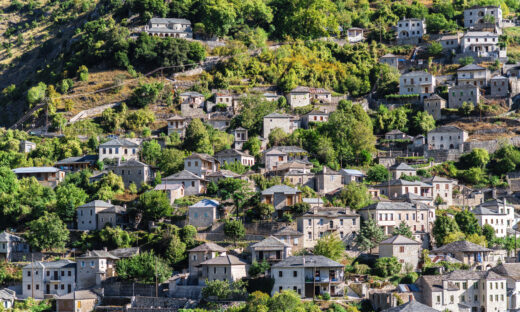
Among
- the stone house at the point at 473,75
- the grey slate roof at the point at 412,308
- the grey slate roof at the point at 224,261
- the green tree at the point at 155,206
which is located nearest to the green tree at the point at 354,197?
the grey slate roof at the point at 224,261

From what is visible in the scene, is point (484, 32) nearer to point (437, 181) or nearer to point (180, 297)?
point (437, 181)

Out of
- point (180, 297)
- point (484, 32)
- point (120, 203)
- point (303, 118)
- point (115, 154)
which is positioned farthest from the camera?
point (484, 32)

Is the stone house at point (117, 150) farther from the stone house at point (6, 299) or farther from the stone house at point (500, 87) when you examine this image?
the stone house at point (500, 87)

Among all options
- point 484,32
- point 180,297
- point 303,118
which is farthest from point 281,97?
point 180,297

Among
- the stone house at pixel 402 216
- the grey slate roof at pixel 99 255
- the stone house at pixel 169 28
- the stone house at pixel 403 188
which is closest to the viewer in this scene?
the grey slate roof at pixel 99 255

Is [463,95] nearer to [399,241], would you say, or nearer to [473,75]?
[473,75]

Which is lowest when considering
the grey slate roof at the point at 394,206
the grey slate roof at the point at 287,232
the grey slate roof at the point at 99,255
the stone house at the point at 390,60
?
the grey slate roof at the point at 99,255

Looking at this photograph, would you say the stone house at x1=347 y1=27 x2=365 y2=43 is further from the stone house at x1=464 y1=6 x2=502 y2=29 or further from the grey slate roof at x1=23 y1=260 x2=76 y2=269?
the grey slate roof at x1=23 y1=260 x2=76 y2=269
